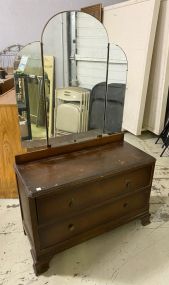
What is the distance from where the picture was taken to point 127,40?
267cm

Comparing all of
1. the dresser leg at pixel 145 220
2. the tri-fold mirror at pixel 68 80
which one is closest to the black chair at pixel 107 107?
the tri-fold mirror at pixel 68 80

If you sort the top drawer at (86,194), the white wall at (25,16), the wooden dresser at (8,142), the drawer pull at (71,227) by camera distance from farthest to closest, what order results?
1. the white wall at (25,16)
2. the wooden dresser at (8,142)
3. the drawer pull at (71,227)
4. the top drawer at (86,194)

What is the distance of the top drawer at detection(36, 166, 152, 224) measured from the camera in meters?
1.07

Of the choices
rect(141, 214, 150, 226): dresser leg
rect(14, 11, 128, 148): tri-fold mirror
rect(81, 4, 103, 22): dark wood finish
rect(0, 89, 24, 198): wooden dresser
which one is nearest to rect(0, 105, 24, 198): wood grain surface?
rect(0, 89, 24, 198): wooden dresser

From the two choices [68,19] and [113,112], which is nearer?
[68,19]

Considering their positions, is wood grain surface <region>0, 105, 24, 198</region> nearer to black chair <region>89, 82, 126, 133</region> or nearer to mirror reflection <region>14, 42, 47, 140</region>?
mirror reflection <region>14, 42, 47, 140</region>

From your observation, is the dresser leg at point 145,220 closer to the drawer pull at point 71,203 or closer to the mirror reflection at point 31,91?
the drawer pull at point 71,203

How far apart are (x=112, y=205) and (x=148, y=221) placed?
15.2 inches

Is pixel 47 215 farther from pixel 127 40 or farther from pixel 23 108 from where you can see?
pixel 127 40

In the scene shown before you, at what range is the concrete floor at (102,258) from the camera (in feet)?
3.80

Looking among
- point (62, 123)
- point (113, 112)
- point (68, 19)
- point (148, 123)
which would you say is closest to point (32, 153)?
point (62, 123)

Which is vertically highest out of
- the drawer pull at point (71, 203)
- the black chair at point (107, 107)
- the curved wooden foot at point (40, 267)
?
the black chair at point (107, 107)

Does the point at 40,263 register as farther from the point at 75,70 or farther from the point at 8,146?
the point at 75,70

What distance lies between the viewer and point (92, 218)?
1.24 metres
